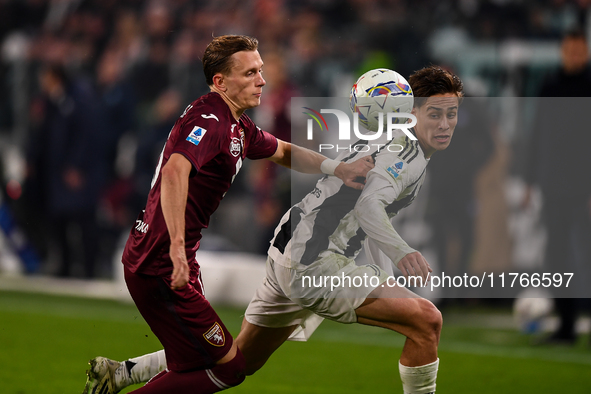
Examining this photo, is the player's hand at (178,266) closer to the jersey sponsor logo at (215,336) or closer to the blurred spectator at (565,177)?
the jersey sponsor logo at (215,336)

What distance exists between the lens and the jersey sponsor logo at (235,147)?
13.8 feet

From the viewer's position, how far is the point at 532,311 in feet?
25.2

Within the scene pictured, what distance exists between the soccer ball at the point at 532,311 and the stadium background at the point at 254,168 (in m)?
0.10

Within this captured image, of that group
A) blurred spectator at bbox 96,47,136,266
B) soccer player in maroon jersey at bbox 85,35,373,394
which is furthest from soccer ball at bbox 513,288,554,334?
blurred spectator at bbox 96,47,136,266

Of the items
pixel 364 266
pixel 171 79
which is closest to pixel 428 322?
pixel 364 266

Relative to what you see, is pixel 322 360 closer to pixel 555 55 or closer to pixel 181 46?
pixel 555 55

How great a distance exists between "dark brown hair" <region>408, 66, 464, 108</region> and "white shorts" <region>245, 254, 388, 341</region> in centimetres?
92

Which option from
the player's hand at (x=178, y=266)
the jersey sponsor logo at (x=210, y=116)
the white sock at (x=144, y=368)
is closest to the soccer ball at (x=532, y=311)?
the white sock at (x=144, y=368)

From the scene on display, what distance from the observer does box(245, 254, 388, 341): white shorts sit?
4277mm

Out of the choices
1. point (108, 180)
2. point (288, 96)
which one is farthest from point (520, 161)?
point (108, 180)

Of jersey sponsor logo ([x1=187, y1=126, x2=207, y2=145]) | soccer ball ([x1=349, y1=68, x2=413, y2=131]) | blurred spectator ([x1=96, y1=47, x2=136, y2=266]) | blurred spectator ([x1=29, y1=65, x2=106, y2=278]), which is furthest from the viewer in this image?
blurred spectator ([x1=96, y1=47, x2=136, y2=266])

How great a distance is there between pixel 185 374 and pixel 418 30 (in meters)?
5.83

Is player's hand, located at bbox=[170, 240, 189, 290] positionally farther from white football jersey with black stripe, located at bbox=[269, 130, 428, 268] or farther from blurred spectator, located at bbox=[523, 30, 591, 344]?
blurred spectator, located at bbox=[523, 30, 591, 344]

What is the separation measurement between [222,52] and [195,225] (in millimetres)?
850
